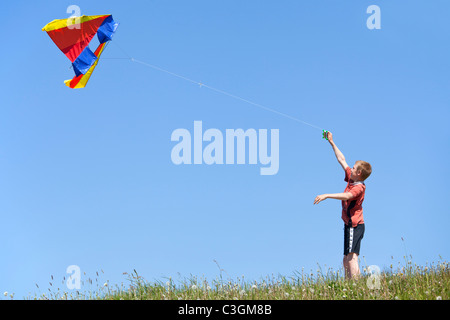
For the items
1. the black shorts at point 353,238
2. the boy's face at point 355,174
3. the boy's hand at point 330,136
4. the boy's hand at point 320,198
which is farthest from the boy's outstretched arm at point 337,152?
the boy's hand at point 320,198

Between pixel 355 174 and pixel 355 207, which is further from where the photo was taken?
pixel 355 174

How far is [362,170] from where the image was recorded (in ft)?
27.6

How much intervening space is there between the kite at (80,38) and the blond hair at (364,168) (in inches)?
250

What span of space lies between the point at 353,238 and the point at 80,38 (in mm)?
7459

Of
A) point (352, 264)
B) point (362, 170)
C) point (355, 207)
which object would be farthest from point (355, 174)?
point (352, 264)

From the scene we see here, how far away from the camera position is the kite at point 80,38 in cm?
1141

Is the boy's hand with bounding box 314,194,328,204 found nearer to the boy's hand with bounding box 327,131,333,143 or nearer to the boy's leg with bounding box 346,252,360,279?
the boy's leg with bounding box 346,252,360,279

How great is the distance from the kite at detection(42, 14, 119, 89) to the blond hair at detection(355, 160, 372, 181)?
6.36 metres

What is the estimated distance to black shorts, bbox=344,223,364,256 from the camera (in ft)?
27.0

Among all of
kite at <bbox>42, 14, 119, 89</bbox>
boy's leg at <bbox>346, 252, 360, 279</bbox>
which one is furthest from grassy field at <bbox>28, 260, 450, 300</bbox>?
kite at <bbox>42, 14, 119, 89</bbox>

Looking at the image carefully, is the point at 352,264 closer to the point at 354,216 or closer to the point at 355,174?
the point at 354,216
